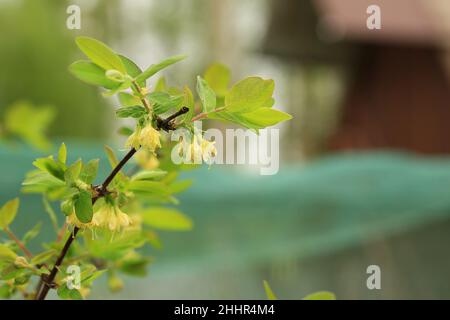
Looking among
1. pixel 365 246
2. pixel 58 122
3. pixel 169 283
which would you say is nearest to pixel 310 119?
pixel 58 122

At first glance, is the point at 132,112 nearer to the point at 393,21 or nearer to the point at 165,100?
the point at 165,100

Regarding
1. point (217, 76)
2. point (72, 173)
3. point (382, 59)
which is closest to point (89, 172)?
point (72, 173)

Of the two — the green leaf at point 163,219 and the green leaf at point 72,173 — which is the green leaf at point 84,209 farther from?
the green leaf at point 163,219

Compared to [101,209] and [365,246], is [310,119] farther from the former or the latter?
[101,209]

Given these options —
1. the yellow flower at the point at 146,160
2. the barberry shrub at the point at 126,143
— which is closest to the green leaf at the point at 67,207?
the barberry shrub at the point at 126,143

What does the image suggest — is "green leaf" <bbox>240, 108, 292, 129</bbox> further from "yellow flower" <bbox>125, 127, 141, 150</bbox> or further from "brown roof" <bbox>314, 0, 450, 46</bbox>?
"brown roof" <bbox>314, 0, 450, 46</bbox>

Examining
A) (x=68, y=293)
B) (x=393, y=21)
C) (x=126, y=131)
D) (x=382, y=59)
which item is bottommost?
(x=68, y=293)
